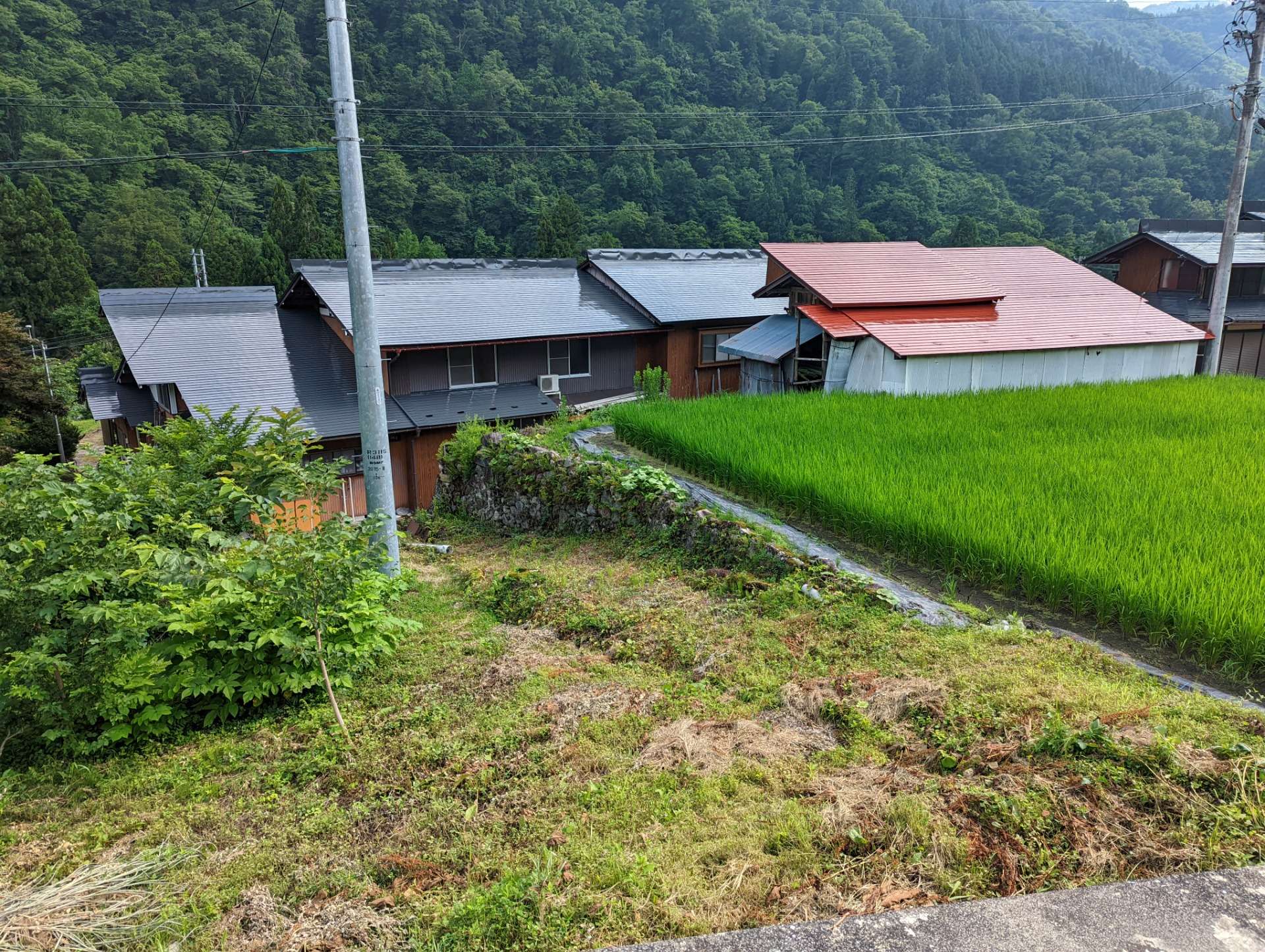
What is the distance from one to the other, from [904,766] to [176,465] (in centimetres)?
687

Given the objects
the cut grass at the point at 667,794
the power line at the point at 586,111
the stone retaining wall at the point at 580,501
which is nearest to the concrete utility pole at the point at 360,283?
the cut grass at the point at 667,794

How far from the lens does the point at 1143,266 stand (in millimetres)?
24828

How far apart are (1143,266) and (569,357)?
19.2m

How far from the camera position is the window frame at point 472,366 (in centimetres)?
1883

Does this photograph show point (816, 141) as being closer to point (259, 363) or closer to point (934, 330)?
point (934, 330)

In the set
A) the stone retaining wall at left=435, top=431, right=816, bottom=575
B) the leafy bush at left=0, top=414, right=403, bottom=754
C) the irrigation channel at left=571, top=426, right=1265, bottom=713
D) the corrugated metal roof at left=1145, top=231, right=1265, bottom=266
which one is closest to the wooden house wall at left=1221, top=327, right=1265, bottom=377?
the corrugated metal roof at left=1145, top=231, right=1265, bottom=266

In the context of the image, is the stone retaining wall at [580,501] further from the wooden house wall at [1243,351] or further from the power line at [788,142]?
the power line at [788,142]

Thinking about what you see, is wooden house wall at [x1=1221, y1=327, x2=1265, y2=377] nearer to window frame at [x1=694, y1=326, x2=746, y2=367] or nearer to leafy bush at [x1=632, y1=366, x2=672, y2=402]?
window frame at [x1=694, y1=326, x2=746, y2=367]

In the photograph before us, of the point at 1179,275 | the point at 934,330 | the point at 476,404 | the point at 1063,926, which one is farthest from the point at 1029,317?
the point at 1063,926

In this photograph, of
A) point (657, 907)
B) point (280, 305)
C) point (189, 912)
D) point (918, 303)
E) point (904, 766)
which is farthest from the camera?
point (280, 305)

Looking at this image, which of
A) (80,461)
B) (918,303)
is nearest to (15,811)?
(918,303)

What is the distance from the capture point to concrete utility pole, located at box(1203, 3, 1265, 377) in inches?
626

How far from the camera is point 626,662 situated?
5805 mm

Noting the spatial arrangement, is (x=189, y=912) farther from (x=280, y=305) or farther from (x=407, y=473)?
(x=280, y=305)
